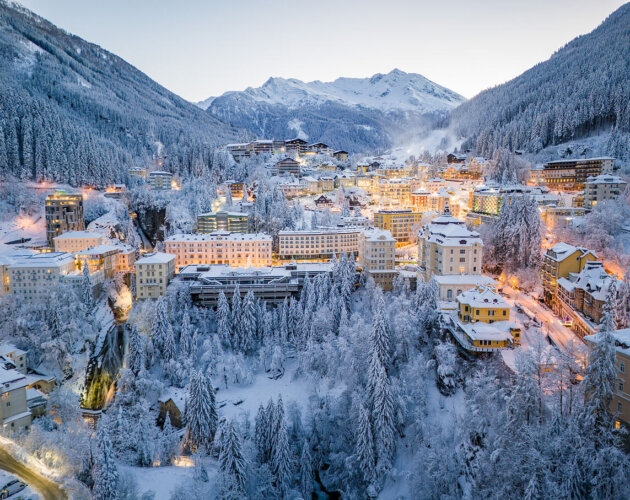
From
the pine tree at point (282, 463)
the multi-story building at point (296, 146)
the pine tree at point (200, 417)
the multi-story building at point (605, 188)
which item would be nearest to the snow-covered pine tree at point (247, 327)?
the pine tree at point (200, 417)

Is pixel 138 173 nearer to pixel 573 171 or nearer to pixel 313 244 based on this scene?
pixel 313 244

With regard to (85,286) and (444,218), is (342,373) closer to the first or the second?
(444,218)

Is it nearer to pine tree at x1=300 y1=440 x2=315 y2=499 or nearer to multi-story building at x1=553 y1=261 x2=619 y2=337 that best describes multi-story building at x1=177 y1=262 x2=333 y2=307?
pine tree at x1=300 y1=440 x2=315 y2=499

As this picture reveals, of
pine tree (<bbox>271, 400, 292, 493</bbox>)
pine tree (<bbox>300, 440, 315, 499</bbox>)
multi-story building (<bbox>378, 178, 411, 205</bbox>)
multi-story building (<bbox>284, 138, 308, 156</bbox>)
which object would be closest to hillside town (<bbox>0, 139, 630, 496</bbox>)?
multi-story building (<bbox>378, 178, 411, 205</bbox>)

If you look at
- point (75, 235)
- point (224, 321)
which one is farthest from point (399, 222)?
point (75, 235)

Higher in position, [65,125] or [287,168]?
[65,125]

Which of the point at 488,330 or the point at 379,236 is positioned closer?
the point at 488,330

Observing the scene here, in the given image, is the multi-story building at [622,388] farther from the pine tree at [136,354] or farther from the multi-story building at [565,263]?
the pine tree at [136,354]
